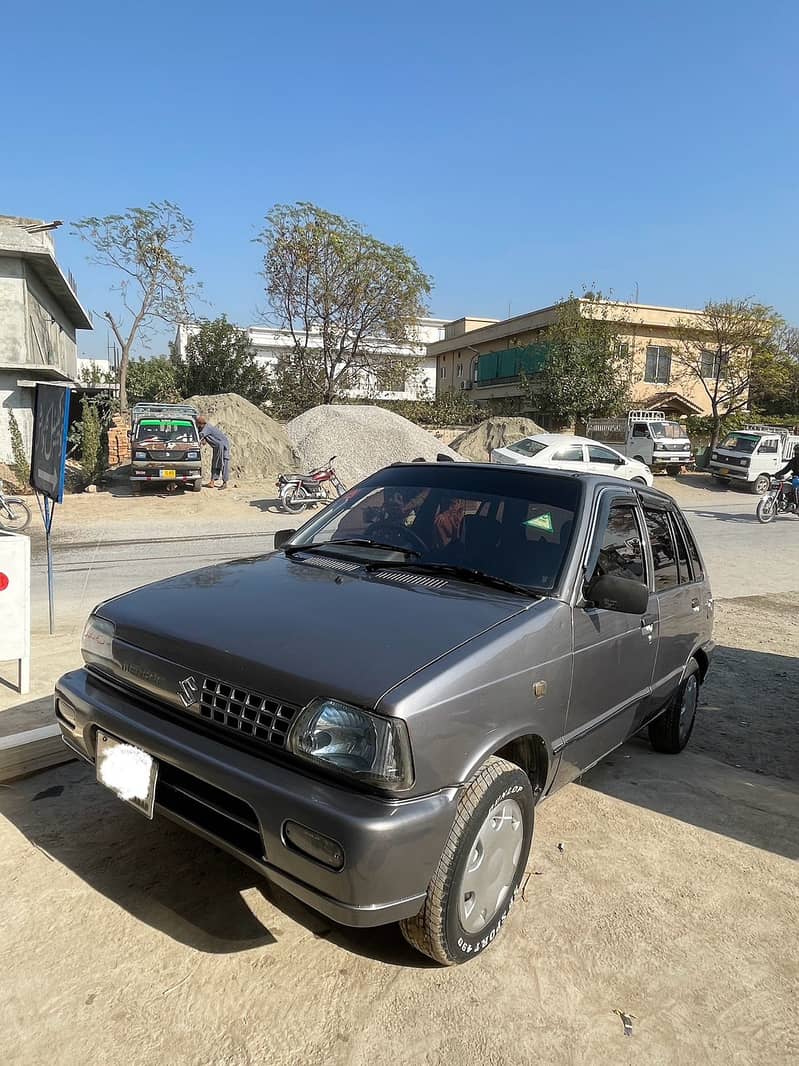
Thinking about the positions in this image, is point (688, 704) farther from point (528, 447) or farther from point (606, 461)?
point (606, 461)

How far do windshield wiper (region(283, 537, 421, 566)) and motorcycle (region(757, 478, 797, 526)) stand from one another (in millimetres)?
15904

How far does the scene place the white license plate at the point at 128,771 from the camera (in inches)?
97.4

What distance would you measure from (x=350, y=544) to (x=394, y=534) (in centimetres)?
24

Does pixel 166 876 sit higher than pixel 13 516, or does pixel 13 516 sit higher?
pixel 13 516

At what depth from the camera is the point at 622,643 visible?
3.35 meters

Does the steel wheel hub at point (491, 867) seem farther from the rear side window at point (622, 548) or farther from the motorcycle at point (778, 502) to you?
the motorcycle at point (778, 502)

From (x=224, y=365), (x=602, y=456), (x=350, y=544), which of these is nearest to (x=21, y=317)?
(x=224, y=365)

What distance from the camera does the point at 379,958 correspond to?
8.19ft

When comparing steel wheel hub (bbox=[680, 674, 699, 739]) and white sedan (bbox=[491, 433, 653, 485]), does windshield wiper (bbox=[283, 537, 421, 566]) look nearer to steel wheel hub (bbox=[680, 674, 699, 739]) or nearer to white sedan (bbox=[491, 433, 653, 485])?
steel wheel hub (bbox=[680, 674, 699, 739])

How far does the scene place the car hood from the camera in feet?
7.51

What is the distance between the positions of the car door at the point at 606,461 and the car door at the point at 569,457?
0.80 ft

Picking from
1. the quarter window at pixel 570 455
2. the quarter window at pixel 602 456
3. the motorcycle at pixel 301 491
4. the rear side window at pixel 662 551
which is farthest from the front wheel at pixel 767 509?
the rear side window at pixel 662 551

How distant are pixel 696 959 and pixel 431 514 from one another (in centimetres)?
210

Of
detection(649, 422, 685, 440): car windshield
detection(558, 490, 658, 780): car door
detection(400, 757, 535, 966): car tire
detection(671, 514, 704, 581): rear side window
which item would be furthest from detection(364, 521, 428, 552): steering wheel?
detection(649, 422, 685, 440): car windshield
